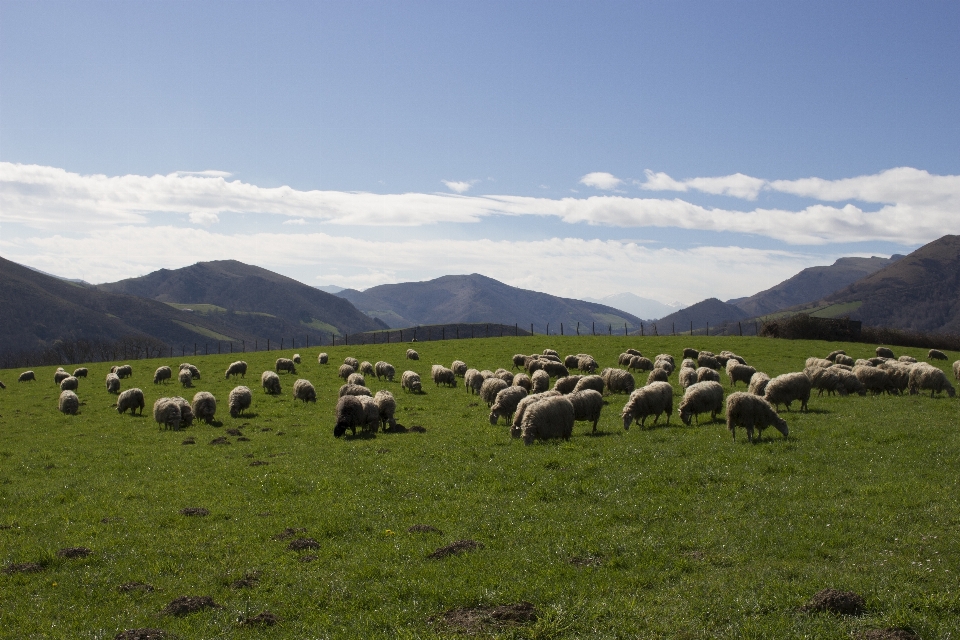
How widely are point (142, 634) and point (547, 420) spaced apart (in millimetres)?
15325

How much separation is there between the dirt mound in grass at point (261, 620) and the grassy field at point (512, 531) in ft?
0.45

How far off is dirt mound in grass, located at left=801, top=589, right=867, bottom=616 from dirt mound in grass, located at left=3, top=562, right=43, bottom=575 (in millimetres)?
15596

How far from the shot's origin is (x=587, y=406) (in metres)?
25.0

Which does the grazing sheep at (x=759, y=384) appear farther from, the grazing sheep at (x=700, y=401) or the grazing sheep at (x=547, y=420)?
the grazing sheep at (x=547, y=420)

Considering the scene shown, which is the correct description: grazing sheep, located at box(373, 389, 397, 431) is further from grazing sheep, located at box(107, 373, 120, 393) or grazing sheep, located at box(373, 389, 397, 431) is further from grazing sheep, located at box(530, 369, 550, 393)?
grazing sheep, located at box(107, 373, 120, 393)

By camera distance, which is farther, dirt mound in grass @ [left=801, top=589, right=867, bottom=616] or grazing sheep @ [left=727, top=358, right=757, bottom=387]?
grazing sheep @ [left=727, top=358, right=757, bottom=387]

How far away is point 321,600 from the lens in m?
11.5

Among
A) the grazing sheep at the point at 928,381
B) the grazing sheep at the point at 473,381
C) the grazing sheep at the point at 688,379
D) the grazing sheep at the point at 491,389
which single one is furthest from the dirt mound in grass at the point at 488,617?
the grazing sheep at the point at 928,381

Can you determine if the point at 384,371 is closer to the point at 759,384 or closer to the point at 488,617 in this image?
the point at 759,384

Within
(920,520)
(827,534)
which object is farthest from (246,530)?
(920,520)

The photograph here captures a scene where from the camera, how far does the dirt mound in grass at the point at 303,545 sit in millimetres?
14008

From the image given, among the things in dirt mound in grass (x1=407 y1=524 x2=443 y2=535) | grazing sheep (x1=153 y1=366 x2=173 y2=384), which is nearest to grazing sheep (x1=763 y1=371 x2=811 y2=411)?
dirt mound in grass (x1=407 y1=524 x2=443 y2=535)

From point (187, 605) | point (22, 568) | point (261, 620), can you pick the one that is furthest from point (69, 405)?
point (261, 620)

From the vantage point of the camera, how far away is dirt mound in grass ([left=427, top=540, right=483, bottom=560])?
13078 mm
